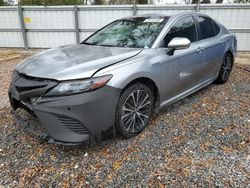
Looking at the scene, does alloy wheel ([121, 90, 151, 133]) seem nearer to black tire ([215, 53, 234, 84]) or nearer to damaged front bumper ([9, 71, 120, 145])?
damaged front bumper ([9, 71, 120, 145])

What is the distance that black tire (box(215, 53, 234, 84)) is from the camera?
4.75 metres

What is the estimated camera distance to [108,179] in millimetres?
2240

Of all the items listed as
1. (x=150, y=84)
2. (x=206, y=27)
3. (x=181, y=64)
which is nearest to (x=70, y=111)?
(x=150, y=84)

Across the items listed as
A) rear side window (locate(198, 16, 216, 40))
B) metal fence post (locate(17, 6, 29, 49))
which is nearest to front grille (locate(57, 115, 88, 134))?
rear side window (locate(198, 16, 216, 40))

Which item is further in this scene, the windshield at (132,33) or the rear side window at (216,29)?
the rear side window at (216,29)

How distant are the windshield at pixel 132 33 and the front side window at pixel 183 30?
0.53 feet

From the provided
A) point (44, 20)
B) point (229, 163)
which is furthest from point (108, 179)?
point (44, 20)

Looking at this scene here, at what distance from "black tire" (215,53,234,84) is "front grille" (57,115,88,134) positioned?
351 cm

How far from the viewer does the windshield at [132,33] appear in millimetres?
3145

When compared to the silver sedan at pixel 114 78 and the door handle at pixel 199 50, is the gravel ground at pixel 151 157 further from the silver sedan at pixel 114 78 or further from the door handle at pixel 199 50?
the door handle at pixel 199 50

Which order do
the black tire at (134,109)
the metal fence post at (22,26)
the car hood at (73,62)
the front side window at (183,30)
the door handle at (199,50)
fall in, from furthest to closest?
the metal fence post at (22,26) → the door handle at (199,50) → the front side window at (183,30) → the black tire at (134,109) → the car hood at (73,62)

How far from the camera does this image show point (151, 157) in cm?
255

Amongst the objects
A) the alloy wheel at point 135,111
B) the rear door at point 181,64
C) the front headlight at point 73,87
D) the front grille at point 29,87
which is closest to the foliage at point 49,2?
the rear door at point 181,64

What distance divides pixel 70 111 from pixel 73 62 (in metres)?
0.62
